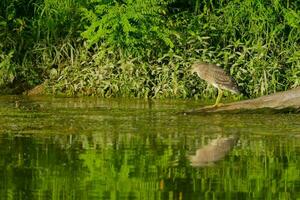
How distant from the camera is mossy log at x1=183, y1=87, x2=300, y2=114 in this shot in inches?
472

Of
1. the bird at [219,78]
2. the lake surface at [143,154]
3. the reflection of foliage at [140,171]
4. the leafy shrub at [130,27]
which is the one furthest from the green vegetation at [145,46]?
the reflection of foliage at [140,171]

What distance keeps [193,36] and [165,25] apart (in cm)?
45

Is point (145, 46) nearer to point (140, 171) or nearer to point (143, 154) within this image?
point (143, 154)

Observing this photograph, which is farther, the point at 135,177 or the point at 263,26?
the point at 263,26

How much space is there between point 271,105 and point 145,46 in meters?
3.74

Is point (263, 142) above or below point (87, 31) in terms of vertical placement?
below

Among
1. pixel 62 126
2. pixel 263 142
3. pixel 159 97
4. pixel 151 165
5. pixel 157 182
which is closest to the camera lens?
pixel 157 182

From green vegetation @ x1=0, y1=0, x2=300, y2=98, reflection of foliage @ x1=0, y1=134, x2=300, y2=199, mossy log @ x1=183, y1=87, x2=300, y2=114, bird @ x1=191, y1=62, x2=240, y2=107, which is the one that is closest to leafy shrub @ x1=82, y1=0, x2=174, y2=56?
green vegetation @ x1=0, y1=0, x2=300, y2=98

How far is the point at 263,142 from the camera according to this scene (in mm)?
9797

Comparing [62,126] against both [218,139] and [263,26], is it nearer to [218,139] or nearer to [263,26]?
[218,139]

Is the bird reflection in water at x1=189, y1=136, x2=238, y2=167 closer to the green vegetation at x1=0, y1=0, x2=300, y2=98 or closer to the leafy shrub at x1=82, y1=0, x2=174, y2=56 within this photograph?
the green vegetation at x1=0, y1=0, x2=300, y2=98

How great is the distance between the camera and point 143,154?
9.05 m

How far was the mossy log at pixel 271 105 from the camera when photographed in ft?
39.4

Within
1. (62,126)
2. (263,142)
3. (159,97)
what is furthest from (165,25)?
(263,142)
